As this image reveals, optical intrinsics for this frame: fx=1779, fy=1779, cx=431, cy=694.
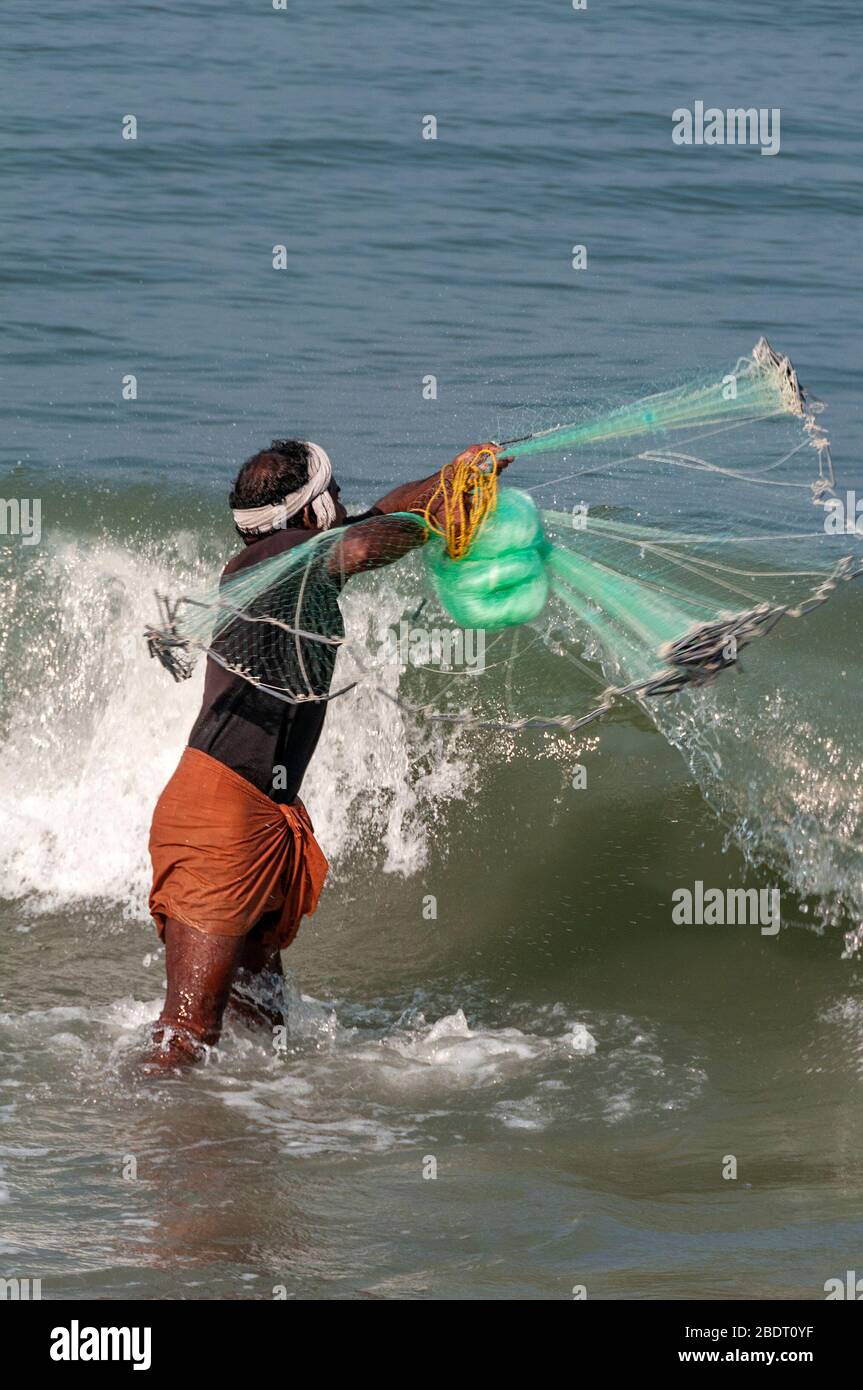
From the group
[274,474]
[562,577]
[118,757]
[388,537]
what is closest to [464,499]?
[388,537]

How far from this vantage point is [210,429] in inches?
406

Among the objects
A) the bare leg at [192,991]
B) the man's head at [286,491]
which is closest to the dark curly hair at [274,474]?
the man's head at [286,491]

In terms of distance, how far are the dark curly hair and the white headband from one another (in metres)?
0.01

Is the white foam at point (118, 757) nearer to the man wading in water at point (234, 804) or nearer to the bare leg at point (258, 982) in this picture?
the bare leg at point (258, 982)

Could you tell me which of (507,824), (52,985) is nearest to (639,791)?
(507,824)

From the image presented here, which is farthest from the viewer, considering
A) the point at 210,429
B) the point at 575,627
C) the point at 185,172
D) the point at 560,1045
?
the point at 185,172

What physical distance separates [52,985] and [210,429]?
192 inches

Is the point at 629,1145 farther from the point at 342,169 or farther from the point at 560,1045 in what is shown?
the point at 342,169

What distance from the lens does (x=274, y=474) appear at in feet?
16.0

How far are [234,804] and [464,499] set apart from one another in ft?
3.47

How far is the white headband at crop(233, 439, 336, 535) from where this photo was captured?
489cm

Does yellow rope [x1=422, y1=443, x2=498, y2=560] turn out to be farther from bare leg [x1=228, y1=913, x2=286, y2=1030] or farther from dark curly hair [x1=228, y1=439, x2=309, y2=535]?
bare leg [x1=228, y1=913, x2=286, y2=1030]

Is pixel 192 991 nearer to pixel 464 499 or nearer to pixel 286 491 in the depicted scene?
pixel 286 491

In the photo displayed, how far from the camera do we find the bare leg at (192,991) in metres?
4.93
